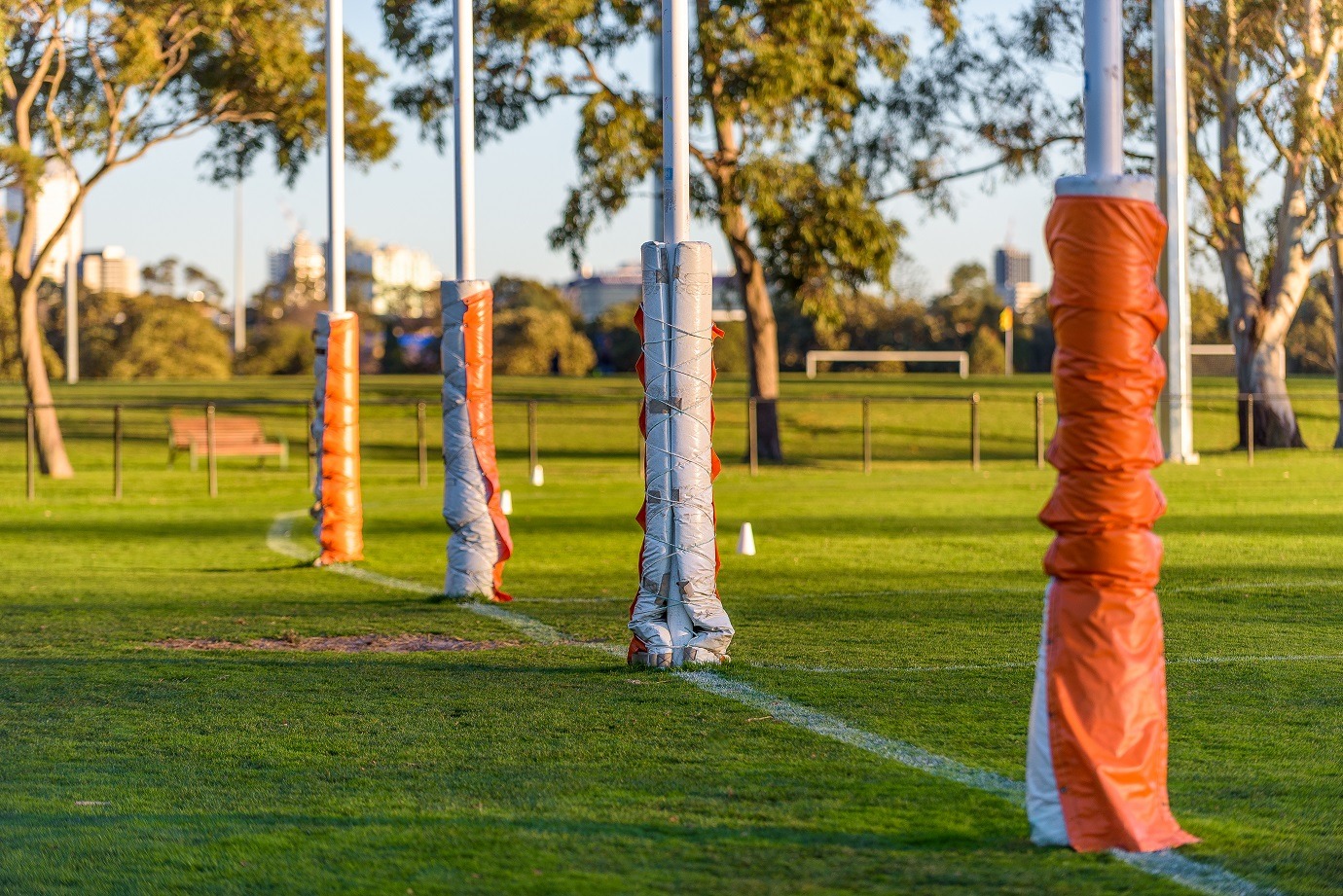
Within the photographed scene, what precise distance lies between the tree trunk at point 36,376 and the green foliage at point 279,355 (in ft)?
193

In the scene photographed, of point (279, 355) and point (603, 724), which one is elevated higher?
point (279, 355)

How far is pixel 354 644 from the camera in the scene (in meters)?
9.74

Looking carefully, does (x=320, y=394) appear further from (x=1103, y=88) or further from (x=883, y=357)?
(x=883, y=357)

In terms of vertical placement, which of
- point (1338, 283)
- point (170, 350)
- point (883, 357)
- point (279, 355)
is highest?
point (279, 355)

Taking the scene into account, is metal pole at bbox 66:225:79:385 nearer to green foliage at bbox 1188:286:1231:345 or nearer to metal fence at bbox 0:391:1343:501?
metal fence at bbox 0:391:1343:501

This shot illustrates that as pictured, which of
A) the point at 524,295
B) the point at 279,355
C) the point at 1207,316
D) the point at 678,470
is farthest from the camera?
the point at 524,295

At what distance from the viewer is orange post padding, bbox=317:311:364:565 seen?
47.7 feet

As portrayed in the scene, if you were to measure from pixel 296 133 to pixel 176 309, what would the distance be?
49.6m

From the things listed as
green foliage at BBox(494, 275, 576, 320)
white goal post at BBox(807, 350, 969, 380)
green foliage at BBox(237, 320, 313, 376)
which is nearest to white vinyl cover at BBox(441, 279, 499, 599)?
white goal post at BBox(807, 350, 969, 380)

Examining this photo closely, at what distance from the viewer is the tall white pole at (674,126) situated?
29.3 ft

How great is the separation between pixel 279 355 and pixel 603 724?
85167 mm

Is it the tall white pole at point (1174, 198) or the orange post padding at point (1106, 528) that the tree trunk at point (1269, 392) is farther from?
the orange post padding at point (1106, 528)

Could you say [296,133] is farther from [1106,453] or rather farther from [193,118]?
[1106,453]

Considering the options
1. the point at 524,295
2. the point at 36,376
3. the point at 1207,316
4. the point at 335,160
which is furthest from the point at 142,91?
the point at 524,295
